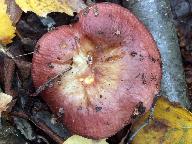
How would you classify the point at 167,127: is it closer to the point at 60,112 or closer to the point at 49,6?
the point at 60,112

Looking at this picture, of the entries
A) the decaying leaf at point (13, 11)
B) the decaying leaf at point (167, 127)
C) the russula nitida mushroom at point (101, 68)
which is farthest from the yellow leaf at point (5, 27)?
the decaying leaf at point (167, 127)

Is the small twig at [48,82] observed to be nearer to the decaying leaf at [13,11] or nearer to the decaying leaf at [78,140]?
the decaying leaf at [78,140]

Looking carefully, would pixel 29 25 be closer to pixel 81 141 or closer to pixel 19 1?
pixel 19 1

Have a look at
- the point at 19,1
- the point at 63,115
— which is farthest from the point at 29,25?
the point at 63,115

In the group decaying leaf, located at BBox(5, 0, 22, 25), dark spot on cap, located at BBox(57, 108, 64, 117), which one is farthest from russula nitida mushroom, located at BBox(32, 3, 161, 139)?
decaying leaf, located at BBox(5, 0, 22, 25)

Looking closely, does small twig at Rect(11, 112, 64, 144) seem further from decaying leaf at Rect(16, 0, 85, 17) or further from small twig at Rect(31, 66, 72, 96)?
decaying leaf at Rect(16, 0, 85, 17)

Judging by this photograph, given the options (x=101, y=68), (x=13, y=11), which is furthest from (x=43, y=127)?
(x=13, y=11)
